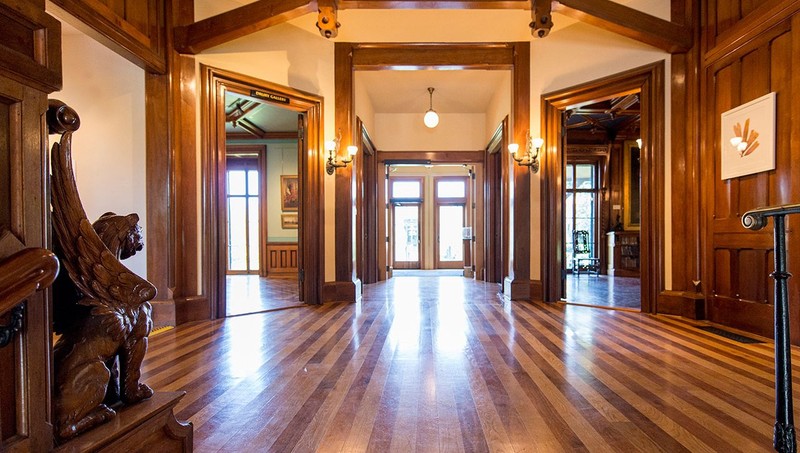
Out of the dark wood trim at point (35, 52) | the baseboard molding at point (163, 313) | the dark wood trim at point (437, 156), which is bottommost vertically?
the baseboard molding at point (163, 313)

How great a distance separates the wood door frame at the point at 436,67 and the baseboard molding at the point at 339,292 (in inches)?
0.5

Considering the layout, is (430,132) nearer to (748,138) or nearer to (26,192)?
(748,138)

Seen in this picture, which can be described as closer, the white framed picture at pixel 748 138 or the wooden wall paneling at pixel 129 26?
the wooden wall paneling at pixel 129 26

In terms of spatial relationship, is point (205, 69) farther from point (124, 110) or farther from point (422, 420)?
point (422, 420)

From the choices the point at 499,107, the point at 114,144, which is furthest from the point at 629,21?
the point at 114,144

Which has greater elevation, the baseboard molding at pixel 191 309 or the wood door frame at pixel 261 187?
the wood door frame at pixel 261 187

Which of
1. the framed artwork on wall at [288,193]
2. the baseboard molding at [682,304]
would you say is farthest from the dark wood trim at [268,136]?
the baseboard molding at [682,304]

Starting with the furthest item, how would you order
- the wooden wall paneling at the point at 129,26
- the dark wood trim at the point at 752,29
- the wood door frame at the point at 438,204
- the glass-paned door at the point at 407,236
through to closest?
the glass-paned door at the point at 407,236, the wood door frame at the point at 438,204, the dark wood trim at the point at 752,29, the wooden wall paneling at the point at 129,26

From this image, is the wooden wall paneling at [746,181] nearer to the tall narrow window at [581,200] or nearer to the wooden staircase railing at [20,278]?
the wooden staircase railing at [20,278]

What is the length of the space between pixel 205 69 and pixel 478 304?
4.30 metres

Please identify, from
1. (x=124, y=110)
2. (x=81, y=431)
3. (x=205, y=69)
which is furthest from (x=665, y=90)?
(x=124, y=110)

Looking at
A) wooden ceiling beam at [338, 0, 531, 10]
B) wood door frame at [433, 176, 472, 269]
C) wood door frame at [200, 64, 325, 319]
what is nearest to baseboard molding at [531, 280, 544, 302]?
wood door frame at [200, 64, 325, 319]

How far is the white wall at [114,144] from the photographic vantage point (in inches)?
152

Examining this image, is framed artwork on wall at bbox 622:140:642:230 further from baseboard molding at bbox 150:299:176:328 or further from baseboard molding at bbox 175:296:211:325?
baseboard molding at bbox 150:299:176:328
